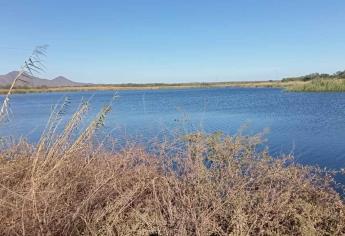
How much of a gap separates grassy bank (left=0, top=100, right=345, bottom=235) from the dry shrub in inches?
0.5

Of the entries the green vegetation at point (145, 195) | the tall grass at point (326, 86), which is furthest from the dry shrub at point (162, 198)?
the tall grass at point (326, 86)

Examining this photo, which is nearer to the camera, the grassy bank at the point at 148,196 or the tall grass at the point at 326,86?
the grassy bank at the point at 148,196

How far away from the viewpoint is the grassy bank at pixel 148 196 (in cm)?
394

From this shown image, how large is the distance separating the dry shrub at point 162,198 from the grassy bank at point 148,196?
12 mm

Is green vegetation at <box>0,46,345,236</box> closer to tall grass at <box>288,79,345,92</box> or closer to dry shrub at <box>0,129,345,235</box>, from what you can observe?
dry shrub at <box>0,129,345,235</box>

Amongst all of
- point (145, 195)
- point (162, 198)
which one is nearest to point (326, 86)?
point (145, 195)

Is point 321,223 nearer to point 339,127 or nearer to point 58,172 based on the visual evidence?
point 58,172

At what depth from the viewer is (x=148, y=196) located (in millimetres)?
5359

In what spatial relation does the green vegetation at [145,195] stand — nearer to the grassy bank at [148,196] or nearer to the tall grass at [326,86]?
the grassy bank at [148,196]

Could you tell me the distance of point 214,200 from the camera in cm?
488

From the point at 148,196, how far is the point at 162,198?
477 mm

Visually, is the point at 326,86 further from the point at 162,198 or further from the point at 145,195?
the point at 162,198

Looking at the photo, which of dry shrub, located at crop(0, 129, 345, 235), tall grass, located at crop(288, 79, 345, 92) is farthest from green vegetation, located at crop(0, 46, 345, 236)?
tall grass, located at crop(288, 79, 345, 92)

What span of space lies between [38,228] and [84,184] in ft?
3.57
